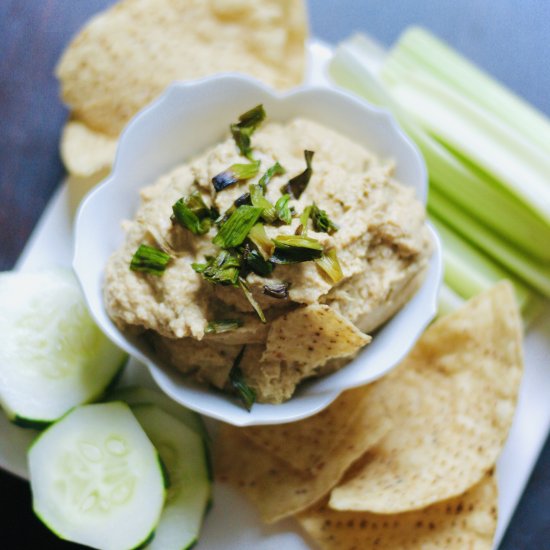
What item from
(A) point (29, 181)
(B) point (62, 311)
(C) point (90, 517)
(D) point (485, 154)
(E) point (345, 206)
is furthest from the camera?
(A) point (29, 181)

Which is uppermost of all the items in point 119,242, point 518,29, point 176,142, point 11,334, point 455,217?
point 518,29

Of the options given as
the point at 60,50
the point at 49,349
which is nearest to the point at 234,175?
the point at 49,349

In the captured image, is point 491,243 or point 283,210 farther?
point 491,243

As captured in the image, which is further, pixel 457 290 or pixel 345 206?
pixel 457 290

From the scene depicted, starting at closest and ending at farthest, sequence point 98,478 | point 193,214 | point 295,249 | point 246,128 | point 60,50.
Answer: point 295,249, point 193,214, point 246,128, point 98,478, point 60,50

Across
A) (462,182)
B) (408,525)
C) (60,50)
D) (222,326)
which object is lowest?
(408,525)

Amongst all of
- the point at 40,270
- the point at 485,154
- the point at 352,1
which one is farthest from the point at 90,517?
the point at 352,1

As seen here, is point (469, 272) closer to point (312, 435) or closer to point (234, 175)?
point (312, 435)

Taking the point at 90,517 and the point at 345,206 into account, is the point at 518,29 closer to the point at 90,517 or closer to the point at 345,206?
the point at 345,206

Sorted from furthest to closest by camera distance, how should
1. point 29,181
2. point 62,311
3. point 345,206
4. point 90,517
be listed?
point 29,181 < point 62,311 < point 90,517 < point 345,206
